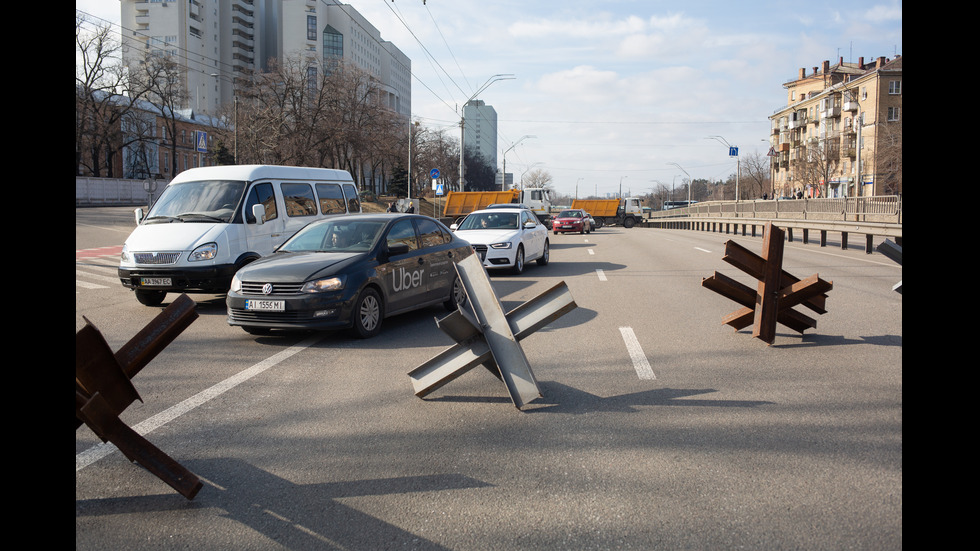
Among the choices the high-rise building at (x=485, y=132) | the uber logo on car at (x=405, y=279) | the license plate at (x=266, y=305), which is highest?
the high-rise building at (x=485, y=132)

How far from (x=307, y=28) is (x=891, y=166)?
102 metres

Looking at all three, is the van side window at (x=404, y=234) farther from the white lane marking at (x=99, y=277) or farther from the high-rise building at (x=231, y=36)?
the high-rise building at (x=231, y=36)

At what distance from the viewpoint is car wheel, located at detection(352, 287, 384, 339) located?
332 inches

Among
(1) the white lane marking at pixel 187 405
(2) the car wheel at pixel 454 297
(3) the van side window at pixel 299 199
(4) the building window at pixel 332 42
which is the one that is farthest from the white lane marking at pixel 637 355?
(4) the building window at pixel 332 42

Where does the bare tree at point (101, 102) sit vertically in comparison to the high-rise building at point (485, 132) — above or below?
below

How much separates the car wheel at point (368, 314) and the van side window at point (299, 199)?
5120 millimetres

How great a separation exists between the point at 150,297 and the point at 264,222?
2.16 metres

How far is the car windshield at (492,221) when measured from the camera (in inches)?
707

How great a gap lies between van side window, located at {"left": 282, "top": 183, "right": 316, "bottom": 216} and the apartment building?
42604 mm

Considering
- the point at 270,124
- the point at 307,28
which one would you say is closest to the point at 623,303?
the point at 270,124

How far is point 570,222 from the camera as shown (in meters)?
40.6

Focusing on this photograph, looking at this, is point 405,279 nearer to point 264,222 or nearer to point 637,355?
point 637,355
